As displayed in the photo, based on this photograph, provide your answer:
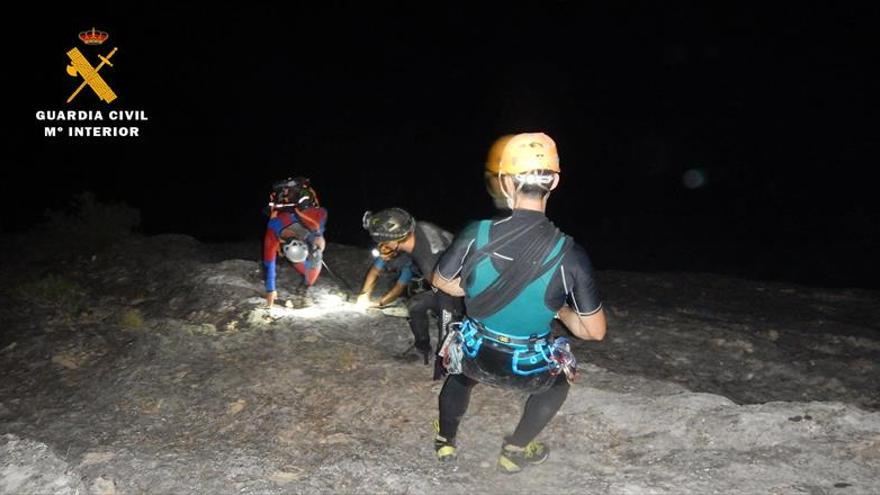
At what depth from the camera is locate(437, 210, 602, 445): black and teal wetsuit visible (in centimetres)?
330

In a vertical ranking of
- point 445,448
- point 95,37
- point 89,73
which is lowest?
point 445,448

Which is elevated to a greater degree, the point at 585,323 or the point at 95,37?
the point at 95,37

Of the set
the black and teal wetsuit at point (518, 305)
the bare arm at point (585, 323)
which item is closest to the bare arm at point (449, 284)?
the black and teal wetsuit at point (518, 305)

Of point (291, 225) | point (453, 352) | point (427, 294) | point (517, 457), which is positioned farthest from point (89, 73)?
point (517, 457)

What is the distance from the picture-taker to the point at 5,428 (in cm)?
474

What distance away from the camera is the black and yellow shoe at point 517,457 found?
3.94 metres

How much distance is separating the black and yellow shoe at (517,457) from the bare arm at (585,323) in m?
1.04

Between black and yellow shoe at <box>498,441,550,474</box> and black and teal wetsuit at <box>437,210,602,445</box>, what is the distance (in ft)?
0.62

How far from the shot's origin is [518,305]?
3377mm

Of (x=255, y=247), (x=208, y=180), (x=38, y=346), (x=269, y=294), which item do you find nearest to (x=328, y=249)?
(x=255, y=247)

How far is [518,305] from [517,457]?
4.18 ft

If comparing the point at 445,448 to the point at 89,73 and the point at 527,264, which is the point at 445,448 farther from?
the point at 89,73

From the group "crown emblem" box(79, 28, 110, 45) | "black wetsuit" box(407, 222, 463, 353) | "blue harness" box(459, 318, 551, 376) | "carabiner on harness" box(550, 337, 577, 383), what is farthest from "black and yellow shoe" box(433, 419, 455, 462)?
"crown emblem" box(79, 28, 110, 45)

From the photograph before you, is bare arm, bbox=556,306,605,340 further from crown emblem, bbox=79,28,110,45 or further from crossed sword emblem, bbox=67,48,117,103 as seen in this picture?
crossed sword emblem, bbox=67,48,117,103
